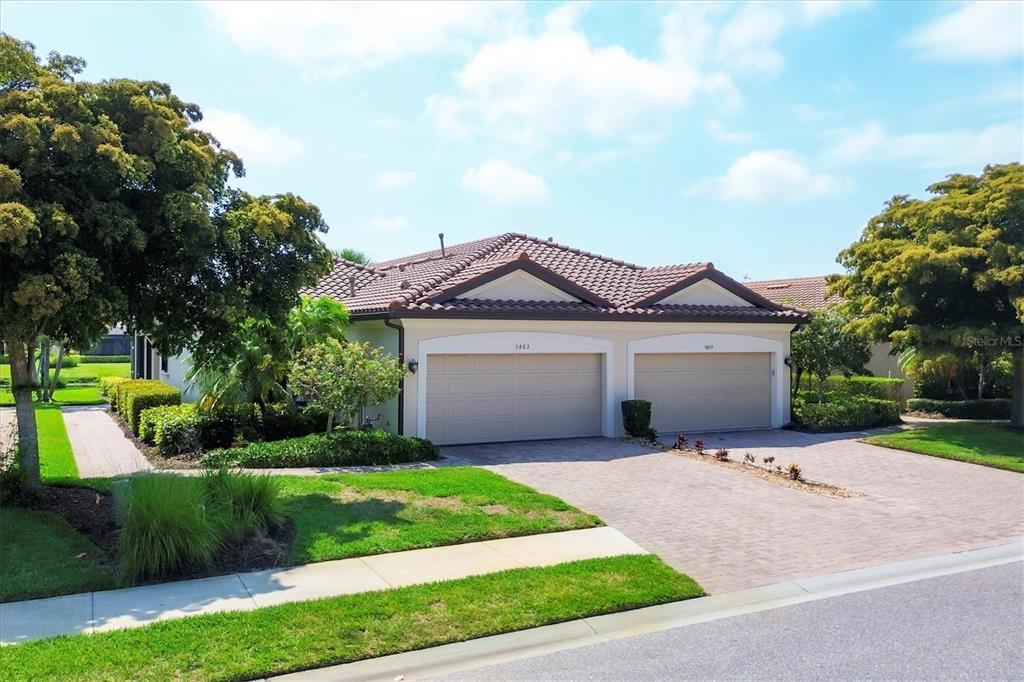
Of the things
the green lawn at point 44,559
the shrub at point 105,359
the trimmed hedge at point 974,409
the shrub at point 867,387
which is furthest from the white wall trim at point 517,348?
the shrub at point 105,359

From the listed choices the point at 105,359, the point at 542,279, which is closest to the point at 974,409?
the point at 542,279

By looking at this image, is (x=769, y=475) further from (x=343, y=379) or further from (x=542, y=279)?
(x=343, y=379)

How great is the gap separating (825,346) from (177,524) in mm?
17976

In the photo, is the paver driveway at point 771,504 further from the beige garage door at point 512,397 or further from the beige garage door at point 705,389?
the beige garage door at point 705,389

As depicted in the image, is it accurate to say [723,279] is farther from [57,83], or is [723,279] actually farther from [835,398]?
[57,83]

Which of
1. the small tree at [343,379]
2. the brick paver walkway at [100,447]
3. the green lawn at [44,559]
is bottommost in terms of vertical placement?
the green lawn at [44,559]

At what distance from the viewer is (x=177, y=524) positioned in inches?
303

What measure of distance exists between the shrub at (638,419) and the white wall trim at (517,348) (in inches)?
17.4

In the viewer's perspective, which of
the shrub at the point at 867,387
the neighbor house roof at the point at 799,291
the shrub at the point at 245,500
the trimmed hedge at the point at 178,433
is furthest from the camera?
the neighbor house roof at the point at 799,291

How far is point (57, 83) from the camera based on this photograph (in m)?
9.38

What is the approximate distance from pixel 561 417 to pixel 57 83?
1163cm

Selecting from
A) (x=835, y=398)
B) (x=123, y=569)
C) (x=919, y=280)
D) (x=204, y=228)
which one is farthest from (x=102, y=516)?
(x=835, y=398)

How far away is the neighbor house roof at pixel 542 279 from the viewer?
16516mm

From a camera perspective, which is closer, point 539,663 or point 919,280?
point 539,663
